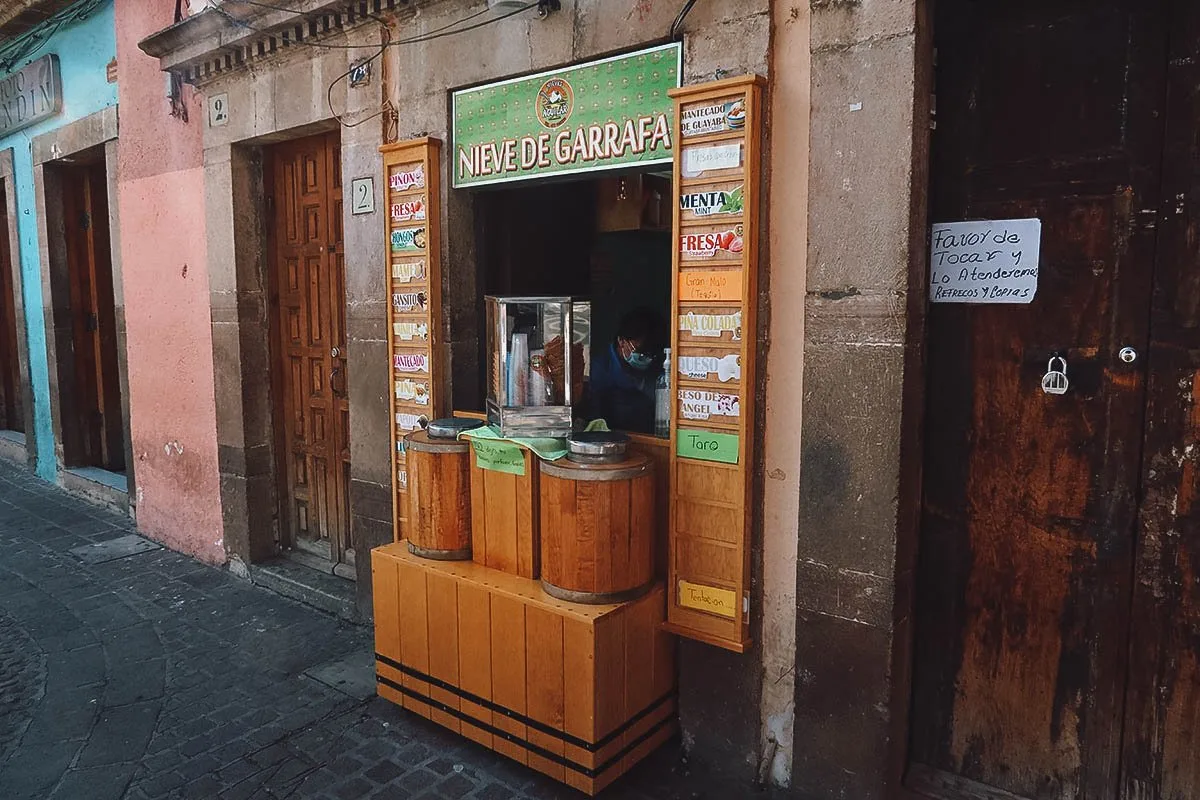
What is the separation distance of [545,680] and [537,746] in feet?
1.01

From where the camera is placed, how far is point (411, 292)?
14.6ft

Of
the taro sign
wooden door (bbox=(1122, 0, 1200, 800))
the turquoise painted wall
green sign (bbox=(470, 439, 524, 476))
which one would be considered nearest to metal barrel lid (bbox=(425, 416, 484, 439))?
green sign (bbox=(470, 439, 524, 476))

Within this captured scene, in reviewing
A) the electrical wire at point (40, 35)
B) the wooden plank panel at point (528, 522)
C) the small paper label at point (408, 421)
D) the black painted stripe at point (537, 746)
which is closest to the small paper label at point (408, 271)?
the small paper label at point (408, 421)

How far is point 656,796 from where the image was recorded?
3389 mm

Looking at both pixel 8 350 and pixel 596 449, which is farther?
pixel 8 350

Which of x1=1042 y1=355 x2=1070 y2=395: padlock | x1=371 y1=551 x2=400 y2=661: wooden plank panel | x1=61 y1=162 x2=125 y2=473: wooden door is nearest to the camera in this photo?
x1=1042 y1=355 x2=1070 y2=395: padlock

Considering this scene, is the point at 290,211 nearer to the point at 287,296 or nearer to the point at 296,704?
the point at 287,296

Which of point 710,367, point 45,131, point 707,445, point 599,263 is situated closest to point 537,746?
point 707,445

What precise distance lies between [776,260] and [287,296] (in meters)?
3.97

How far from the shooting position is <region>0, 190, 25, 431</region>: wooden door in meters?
9.89

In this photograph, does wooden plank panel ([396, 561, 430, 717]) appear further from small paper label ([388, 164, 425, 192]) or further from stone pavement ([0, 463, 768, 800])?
small paper label ([388, 164, 425, 192])

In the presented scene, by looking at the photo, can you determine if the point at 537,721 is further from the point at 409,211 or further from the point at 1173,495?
the point at 409,211

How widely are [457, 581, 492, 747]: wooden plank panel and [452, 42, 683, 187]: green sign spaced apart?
1973 mm

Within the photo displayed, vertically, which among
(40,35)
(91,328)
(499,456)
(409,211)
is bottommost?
(499,456)
